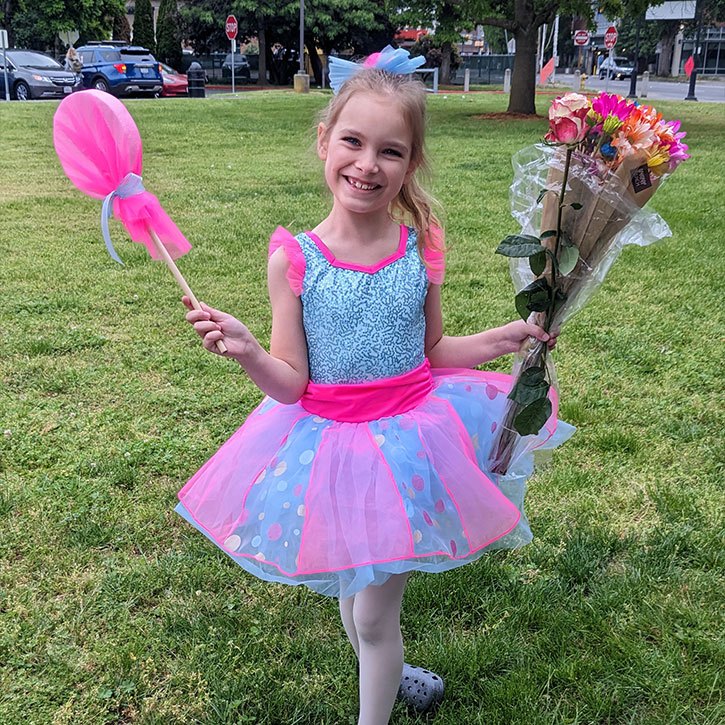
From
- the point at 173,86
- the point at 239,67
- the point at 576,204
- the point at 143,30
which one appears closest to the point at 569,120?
the point at 576,204

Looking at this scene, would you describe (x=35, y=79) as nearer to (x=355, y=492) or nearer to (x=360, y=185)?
(x=360, y=185)

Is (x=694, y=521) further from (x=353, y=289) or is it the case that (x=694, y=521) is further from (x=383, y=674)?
(x=353, y=289)

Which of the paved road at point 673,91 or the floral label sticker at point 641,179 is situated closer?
the floral label sticker at point 641,179

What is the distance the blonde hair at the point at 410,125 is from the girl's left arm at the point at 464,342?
16 cm

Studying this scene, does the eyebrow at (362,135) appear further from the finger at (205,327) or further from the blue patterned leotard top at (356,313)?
A: the finger at (205,327)

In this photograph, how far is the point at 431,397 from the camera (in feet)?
6.70

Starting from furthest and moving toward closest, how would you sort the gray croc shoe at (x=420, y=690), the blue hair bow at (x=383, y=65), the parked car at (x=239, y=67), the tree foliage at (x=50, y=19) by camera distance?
the parked car at (x=239, y=67)
the tree foliage at (x=50, y=19)
the gray croc shoe at (x=420, y=690)
the blue hair bow at (x=383, y=65)

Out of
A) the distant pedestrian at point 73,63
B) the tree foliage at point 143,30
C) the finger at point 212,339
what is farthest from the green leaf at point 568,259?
the tree foliage at point 143,30

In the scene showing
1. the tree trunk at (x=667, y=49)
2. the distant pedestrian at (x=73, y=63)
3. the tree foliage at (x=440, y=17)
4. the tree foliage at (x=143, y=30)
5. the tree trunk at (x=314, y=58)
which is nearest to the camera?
the tree foliage at (x=440, y=17)

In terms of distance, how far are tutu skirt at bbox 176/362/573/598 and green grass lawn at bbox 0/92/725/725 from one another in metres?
0.58

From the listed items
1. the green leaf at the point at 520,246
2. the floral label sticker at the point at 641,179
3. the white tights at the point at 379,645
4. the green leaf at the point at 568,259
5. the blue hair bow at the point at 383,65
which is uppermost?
the blue hair bow at the point at 383,65

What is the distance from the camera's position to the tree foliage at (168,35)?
3597 cm

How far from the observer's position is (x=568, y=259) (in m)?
1.70

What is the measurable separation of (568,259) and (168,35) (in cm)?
3860
